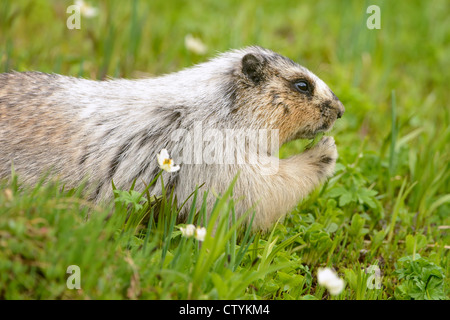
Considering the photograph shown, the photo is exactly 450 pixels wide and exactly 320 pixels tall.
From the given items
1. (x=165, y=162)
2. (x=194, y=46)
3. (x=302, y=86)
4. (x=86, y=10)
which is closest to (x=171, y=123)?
(x=165, y=162)

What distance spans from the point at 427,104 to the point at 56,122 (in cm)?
493

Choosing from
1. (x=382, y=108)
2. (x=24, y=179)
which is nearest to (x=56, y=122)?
(x=24, y=179)

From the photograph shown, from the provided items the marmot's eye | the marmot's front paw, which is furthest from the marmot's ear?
the marmot's front paw

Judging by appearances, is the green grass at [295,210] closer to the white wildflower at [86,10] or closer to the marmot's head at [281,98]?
the white wildflower at [86,10]

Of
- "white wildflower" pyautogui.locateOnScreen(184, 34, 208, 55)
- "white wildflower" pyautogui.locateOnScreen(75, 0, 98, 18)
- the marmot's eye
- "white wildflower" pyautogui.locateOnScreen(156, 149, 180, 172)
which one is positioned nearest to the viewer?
"white wildflower" pyautogui.locateOnScreen(156, 149, 180, 172)

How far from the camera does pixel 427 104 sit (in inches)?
278

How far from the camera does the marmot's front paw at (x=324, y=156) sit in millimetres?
4520

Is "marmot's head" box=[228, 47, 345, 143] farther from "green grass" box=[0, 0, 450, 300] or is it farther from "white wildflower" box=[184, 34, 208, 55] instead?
"white wildflower" box=[184, 34, 208, 55]

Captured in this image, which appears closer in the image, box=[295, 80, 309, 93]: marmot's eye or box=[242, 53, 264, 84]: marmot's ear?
box=[242, 53, 264, 84]: marmot's ear

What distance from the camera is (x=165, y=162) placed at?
3.62 meters

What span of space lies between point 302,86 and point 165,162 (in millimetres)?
1416

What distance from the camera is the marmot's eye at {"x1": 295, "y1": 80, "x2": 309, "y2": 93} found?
4376mm

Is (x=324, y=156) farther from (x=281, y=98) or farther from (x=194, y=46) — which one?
(x=194, y=46)
